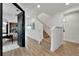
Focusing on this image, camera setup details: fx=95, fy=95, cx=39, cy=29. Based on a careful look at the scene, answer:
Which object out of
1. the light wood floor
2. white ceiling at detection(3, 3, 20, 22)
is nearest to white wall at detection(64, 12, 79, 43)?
the light wood floor

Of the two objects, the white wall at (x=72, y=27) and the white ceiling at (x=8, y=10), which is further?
the white wall at (x=72, y=27)

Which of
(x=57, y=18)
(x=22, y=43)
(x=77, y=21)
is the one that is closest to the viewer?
(x=22, y=43)

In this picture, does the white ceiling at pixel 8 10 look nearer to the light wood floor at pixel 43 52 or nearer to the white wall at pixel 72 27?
the light wood floor at pixel 43 52

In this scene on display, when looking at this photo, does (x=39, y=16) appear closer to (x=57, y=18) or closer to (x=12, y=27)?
(x=57, y=18)

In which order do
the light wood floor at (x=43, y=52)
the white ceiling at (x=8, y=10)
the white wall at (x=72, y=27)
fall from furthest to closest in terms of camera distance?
the white wall at (x=72, y=27) < the white ceiling at (x=8, y=10) < the light wood floor at (x=43, y=52)

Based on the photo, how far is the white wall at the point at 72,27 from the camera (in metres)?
6.17

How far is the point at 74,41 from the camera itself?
623 cm

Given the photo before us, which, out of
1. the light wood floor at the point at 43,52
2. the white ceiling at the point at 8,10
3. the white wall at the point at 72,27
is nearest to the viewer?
the light wood floor at the point at 43,52

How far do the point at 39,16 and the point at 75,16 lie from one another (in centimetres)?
266

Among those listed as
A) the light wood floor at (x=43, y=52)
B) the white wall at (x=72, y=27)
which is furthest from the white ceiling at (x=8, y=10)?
the white wall at (x=72, y=27)

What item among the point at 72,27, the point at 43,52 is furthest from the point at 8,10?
the point at 72,27

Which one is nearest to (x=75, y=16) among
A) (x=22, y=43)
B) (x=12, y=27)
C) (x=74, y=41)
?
(x=74, y=41)

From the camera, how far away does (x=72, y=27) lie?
6566mm

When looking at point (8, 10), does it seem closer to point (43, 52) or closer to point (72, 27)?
point (43, 52)
